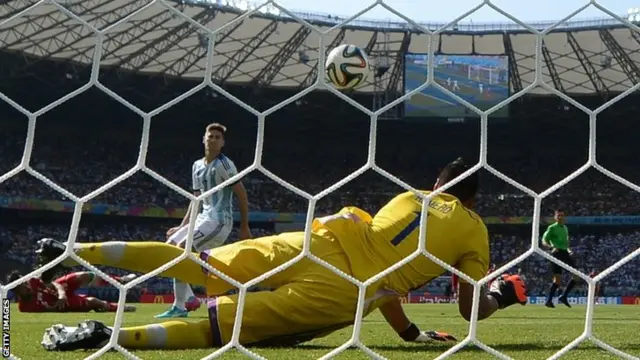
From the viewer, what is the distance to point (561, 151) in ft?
87.0

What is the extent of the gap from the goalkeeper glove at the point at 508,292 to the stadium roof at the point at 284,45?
17303 millimetres

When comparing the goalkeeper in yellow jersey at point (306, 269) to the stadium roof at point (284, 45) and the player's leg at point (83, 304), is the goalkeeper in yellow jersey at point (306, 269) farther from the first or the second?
the stadium roof at point (284, 45)

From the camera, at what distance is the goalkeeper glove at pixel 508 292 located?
11.9 ft

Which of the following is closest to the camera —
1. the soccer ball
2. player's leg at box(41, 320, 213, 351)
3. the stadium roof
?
player's leg at box(41, 320, 213, 351)

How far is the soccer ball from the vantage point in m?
4.82

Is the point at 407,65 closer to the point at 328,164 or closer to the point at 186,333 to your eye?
the point at 328,164

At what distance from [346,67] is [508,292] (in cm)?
193

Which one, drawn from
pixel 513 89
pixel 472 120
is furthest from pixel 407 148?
pixel 513 89

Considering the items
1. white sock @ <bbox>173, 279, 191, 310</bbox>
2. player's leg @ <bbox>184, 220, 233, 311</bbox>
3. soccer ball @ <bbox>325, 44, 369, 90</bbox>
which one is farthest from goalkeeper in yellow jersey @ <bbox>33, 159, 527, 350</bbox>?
white sock @ <bbox>173, 279, 191, 310</bbox>

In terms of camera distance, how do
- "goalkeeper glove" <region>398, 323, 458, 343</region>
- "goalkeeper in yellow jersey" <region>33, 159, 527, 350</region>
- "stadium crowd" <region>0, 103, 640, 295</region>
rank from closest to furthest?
1. "goalkeeper in yellow jersey" <region>33, 159, 527, 350</region>
2. "goalkeeper glove" <region>398, 323, 458, 343</region>
3. "stadium crowd" <region>0, 103, 640, 295</region>

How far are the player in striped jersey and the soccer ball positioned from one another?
830 mm

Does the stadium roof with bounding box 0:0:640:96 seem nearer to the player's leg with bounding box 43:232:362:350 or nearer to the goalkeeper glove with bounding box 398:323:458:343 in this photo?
the goalkeeper glove with bounding box 398:323:458:343

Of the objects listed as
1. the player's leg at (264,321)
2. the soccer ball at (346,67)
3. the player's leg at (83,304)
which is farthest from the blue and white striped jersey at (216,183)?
the player's leg at (264,321)

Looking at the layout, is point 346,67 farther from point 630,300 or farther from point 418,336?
point 630,300
